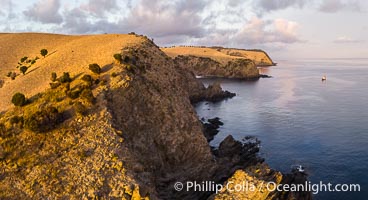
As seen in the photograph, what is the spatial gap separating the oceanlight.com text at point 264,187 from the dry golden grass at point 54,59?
24.9 m

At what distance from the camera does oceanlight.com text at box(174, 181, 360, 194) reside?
135ft

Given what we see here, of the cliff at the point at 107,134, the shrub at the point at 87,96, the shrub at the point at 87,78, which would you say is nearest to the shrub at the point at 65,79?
the cliff at the point at 107,134

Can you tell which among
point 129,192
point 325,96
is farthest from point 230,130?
point 325,96

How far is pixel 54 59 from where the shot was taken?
6569 centimetres

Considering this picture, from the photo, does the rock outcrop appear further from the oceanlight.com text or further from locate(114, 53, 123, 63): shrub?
the oceanlight.com text

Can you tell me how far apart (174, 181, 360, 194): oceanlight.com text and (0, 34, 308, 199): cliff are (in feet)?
4.61

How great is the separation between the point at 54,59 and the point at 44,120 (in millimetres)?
27337

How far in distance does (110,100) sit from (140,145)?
8.09 metres

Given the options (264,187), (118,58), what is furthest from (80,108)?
(264,187)

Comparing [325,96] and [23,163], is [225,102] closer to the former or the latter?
[325,96]

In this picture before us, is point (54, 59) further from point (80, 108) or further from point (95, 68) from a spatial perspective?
point (80, 108)

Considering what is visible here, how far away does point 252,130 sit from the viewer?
286ft

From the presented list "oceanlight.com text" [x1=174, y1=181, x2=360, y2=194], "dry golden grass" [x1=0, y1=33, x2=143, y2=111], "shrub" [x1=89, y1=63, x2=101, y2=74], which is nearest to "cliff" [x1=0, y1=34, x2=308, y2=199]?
"dry golden grass" [x1=0, y1=33, x2=143, y2=111]

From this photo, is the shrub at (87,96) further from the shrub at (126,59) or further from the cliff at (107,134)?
the shrub at (126,59)
